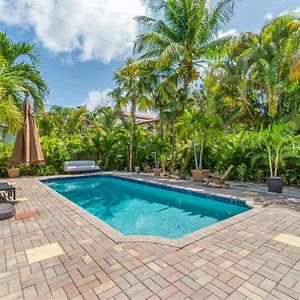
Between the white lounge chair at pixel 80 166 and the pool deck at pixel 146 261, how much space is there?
9.43 metres

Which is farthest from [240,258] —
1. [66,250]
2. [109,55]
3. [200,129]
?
[109,55]

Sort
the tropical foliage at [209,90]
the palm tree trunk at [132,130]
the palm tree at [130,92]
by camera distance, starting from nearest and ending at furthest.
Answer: the tropical foliage at [209,90]
the palm tree at [130,92]
the palm tree trunk at [132,130]

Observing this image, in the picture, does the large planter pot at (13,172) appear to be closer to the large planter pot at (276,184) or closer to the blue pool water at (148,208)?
the blue pool water at (148,208)

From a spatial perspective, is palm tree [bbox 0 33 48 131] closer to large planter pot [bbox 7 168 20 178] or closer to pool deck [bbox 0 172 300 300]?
pool deck [bbox 0 172 300 300]

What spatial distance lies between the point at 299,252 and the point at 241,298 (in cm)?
185

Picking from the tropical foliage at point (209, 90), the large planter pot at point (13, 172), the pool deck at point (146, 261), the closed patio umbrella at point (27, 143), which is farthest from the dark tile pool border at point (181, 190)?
the closed patio umbrella at point (27, 143)

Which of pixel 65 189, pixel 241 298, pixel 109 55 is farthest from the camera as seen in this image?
pixel 109 55

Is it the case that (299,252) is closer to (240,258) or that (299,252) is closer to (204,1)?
(240,258)

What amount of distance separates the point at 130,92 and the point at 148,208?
9.39 m

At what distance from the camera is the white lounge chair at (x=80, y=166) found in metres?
14.6

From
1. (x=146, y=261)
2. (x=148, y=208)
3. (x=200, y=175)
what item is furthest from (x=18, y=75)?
(x=200, y=175)

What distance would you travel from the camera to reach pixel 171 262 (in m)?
3.43

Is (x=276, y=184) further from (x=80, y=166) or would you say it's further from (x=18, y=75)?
(x=80, y=166)

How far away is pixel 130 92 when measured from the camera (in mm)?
15352
